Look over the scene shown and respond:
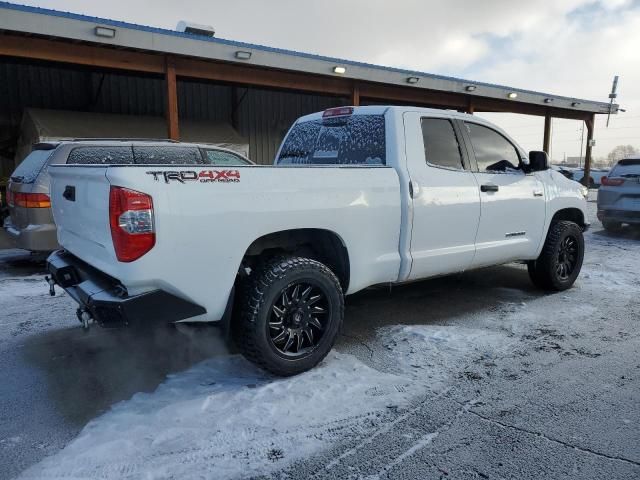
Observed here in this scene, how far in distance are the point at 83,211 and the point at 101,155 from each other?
362 centimetres

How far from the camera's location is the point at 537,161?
15.5 feet

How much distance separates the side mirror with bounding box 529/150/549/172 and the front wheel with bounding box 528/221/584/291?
35.7 inches

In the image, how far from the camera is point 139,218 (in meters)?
2.53

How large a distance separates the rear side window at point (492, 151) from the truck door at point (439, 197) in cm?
25

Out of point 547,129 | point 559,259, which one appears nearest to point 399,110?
point 559,259

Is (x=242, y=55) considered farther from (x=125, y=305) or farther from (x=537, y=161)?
(x=125, y=305)

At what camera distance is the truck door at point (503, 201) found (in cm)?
446

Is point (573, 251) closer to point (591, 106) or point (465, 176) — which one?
point (465, 176)

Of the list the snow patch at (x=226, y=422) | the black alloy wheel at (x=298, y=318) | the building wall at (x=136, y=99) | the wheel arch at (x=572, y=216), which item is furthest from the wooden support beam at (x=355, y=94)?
the snow patch at (x=226, y=422)

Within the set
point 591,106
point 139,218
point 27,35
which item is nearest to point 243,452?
point 139,218

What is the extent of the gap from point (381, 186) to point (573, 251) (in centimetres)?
328

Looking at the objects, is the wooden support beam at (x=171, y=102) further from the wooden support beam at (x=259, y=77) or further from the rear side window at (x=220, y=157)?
the rear side window at (x=220, y=157)

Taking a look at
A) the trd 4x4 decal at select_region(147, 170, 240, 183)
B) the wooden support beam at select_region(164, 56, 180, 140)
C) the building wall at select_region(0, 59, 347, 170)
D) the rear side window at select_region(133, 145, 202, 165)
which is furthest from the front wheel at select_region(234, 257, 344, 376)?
the building wall at select_region(0, 59, 347, 170)

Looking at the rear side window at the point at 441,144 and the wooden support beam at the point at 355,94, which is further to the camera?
the wooden support beam at the point at 355,94
